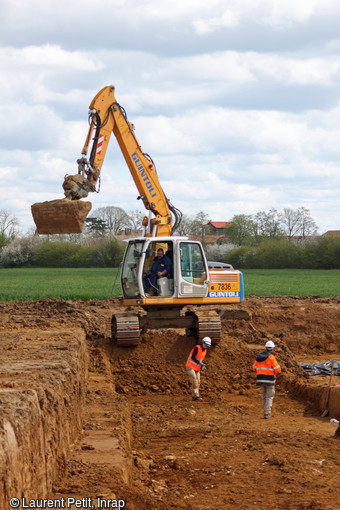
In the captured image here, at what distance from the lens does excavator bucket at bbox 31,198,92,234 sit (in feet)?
47.2

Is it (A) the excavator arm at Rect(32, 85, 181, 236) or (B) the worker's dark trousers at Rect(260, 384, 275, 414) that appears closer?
(B) the worker's dark trousers at Rect(260, 384, 275, 414)

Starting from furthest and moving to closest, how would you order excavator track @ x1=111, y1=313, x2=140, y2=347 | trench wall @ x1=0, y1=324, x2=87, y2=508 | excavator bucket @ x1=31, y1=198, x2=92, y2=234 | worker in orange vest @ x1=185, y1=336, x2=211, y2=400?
excavator track @ x1=111, y1=313, x2=140, y2=347
excavator bucket @ x1=31, y1=198, x2=92, y2=234
worker in orange vest @ x1=185, y1=336, x2=211, y2=400
trench wall @ x1=0, y1=324, x2=87, y2=508

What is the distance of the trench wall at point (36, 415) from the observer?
5.24m

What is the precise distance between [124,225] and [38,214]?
A: 64968mm

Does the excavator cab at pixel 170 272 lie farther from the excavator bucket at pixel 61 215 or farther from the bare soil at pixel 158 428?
the excavator bucket at pixel 61 215

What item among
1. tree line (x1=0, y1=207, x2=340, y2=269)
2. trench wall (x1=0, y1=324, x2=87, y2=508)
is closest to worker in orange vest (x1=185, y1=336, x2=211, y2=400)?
trench wall (x1=0, y1=324, x2=87, y2=508)

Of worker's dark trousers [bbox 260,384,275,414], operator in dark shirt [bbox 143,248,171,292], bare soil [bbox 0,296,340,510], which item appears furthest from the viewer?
operator in dark shirt [bbox 143,248,171,292]

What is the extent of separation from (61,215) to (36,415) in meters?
8.76

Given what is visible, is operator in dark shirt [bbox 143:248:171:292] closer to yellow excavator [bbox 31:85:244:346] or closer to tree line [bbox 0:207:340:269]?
yellow excavator [bbox 31:85:244:346]

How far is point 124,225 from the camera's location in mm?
79562

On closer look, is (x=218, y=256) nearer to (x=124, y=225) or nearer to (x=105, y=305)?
(x=124, y=225)

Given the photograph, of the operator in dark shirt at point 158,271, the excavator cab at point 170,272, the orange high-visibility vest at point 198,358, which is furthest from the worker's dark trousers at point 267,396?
the operator in dark shirt at point 158,271

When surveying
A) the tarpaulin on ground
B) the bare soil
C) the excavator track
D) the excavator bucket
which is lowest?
the tarpaulin on ground

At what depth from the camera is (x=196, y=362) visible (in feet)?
42.5
